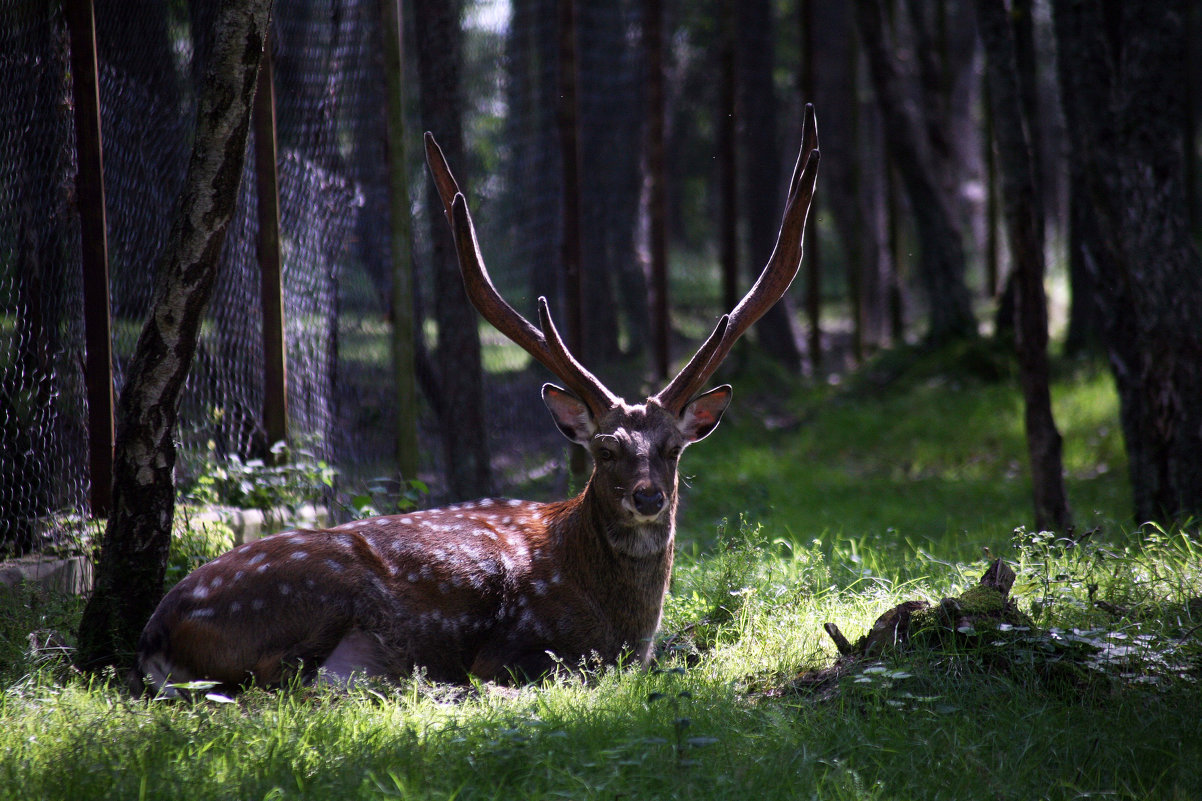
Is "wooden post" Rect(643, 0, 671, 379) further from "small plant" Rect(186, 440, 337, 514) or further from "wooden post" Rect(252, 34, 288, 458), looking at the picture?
"small plant" Rect(186, 440, 337, 514)

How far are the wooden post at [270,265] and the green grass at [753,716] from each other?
190 cm

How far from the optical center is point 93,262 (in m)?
5.03

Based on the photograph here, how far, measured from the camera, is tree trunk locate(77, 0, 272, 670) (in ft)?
14.2

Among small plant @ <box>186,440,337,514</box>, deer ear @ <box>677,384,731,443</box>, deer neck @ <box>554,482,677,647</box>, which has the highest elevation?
deer ear @ <box>677,384,731,443</box>

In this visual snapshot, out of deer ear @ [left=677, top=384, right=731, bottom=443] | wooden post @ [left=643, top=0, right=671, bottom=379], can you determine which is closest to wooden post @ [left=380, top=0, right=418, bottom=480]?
deer ear @ [left=677, top=384, right=731, bottom=443]

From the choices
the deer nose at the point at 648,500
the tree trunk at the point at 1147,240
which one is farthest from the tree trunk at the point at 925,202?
the deer nose at the point at 648,500

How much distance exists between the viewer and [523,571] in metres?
4.78

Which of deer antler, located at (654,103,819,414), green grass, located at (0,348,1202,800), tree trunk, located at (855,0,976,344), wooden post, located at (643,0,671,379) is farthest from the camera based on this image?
tree trunk, located at (855,0,976,344)

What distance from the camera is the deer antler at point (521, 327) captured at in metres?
4.93

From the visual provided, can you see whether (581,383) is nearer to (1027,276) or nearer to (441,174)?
(441,174)

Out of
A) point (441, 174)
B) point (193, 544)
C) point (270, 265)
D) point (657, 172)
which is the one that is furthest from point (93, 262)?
point (657, 172)

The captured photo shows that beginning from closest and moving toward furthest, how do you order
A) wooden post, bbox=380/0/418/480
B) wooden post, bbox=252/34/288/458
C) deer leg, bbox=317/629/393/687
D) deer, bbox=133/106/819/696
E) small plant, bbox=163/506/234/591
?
deer, bbox=133/106/819/696 → deer leg, bbox=317/629/393/687 → small plant, bbox=163/506/234/591 → wooden post, bbox=252/34/288/458 → wooden post, bbox=380/0/418/480

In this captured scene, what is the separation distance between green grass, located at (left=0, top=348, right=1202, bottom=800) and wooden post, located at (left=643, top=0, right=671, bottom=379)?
15.3ft

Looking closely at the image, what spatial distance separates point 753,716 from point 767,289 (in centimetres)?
211
